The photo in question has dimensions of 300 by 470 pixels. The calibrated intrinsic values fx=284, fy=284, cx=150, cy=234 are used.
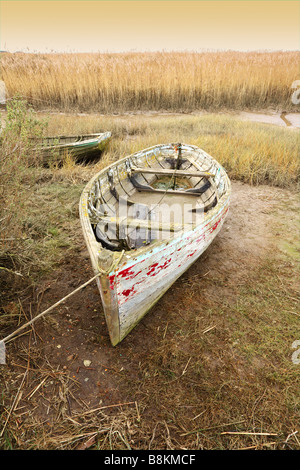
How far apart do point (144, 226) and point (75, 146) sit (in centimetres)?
360

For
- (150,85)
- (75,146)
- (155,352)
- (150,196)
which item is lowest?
(155,352)

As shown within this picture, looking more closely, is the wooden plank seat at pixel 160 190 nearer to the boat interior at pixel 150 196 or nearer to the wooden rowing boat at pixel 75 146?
the boat interior at pixel 150 196

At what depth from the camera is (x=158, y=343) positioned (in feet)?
8.48

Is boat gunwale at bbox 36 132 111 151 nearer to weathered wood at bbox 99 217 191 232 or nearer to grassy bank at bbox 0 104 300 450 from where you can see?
grassy bank at bbox 0 104 300 450

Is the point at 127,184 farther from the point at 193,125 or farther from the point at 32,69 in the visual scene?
the point at 32,69

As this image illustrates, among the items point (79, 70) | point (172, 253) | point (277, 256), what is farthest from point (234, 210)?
point (79, 70)

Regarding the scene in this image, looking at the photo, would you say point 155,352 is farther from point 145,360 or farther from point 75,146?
point 75,146

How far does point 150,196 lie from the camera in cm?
424

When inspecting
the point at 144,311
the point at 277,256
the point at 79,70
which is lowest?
the point at 277,256

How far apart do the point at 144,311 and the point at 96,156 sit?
4.44m

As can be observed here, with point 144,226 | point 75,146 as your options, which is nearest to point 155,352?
point 144,226

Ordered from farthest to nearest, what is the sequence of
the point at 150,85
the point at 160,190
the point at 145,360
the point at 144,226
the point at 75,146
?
1. the point at 150,85
2. the point at 75,146
3. the point at 160,190
4. the point at 144,226
5. the point at 145,360

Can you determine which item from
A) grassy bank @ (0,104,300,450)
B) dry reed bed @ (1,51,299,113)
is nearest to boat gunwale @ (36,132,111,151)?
grassy bank @ (0,104,300,450)

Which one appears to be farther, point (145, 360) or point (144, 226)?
point (144, 226)
